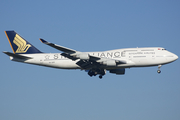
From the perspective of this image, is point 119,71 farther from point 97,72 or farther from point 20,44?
point 20,44

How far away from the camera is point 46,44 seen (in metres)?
43.1

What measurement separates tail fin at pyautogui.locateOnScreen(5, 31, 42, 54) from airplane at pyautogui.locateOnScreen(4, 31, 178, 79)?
76 cm

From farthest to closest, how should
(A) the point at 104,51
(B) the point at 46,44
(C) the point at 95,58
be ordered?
(A) the point at 104,51, (C) the point at 95,58, (B) the point at 46,44

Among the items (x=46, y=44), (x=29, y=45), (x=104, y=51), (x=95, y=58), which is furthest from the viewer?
(x=29, y=45)

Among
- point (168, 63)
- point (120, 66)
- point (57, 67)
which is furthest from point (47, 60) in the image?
point (168, 63)

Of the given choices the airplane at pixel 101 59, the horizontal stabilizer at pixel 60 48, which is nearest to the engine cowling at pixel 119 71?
the airplane at pixel 101 59

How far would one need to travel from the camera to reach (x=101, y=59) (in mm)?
47719

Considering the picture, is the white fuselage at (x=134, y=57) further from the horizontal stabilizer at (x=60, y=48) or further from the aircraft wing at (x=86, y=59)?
the horizontal stabilizer at (x=60, y=48)

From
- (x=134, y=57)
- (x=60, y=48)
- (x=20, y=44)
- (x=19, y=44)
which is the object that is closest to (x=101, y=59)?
(x=134, y=57)

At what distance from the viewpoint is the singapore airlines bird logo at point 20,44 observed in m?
54.4

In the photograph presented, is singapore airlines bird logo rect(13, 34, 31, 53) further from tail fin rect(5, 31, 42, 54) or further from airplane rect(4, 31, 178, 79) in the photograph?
airplane rect(4, 31, 178, 79)

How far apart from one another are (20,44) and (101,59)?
687 inches

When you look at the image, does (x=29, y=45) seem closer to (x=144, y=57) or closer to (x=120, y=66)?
(x=120, y=66)

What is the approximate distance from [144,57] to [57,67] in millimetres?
15832
